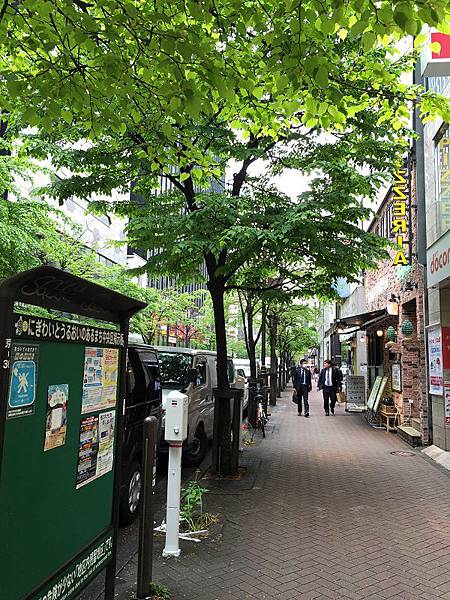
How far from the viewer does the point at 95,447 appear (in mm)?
3338

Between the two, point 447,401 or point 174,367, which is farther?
point 447,401

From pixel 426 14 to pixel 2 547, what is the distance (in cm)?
380

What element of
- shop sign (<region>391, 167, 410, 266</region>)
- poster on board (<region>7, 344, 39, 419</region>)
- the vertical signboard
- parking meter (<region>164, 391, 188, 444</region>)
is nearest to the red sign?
shop sign (<region>391, 167, 410, 266</region>)

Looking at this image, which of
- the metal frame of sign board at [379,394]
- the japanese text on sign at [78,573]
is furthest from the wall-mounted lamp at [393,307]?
the japanese text on sign at [78,573]

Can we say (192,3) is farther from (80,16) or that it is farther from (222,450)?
(222,450)

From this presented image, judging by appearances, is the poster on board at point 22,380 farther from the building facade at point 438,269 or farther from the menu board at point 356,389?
the menu board at point 356,389

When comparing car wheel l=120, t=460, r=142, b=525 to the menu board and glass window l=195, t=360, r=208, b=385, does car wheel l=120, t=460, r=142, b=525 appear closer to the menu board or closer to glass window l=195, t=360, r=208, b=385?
glass window l=195, t=360, r=208, b=385

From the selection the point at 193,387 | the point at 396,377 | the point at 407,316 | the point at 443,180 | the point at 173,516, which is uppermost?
the point at 443,180

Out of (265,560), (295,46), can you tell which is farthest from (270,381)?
(295,46)

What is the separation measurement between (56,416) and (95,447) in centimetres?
65

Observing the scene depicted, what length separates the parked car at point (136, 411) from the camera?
5.86 m

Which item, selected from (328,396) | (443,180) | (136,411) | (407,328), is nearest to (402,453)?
(407,328)

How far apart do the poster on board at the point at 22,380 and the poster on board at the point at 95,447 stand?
699 millimetres

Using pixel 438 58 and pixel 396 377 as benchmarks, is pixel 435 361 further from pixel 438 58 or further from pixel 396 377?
pixel 438 58
